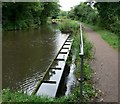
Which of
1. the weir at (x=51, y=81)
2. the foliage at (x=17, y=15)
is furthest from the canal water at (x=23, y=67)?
the foliage at (x=17, y=15)

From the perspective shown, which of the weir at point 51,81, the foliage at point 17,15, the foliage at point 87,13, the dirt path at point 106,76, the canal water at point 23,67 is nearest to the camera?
the dirt path at point 106,76

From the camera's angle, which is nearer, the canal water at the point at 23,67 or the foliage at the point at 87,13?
the canal water at the point at 23,67

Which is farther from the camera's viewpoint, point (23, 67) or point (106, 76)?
point (23, 67)

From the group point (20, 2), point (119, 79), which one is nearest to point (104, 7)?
point (20, 2)

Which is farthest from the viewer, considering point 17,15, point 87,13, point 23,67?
point 87,13

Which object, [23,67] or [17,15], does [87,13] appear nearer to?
[17,15]

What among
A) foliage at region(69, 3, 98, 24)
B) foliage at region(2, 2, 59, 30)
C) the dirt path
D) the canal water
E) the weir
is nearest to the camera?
the dirt path

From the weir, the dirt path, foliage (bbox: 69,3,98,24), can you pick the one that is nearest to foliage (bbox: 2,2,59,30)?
foliage (bbox: 69,3,98,24)

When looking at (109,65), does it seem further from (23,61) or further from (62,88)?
(23,61)

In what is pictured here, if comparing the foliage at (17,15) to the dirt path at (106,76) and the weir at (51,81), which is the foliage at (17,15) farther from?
the dirt path at (106,76)

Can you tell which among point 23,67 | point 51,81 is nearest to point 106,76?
point 51,81

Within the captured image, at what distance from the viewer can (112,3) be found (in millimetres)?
27969

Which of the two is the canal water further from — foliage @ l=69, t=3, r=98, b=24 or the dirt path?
foliage @ l=69, t=3, r=98, b=24

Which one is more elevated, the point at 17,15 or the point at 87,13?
the point at 17,15
